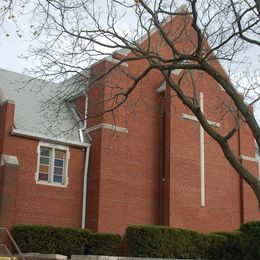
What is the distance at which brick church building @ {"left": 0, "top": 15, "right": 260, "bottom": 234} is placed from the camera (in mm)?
24844

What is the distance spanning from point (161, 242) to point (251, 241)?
382cm

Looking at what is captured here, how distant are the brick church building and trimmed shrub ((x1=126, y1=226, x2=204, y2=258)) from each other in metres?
2.47

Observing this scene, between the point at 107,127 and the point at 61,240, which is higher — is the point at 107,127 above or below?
above

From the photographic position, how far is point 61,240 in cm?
2253

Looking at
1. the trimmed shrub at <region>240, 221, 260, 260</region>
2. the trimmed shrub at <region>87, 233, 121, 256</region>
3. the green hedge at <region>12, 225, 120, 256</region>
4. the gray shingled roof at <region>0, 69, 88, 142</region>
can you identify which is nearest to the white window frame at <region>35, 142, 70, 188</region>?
the gray shingled roof at <region>0, 69, 88, 142</region>

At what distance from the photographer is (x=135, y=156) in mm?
27641

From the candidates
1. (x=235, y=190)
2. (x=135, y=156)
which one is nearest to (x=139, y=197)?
(x=135, y=156)

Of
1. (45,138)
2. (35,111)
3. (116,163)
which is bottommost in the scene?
(116,163)

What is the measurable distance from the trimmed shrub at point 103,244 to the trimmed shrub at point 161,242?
28.9 inches

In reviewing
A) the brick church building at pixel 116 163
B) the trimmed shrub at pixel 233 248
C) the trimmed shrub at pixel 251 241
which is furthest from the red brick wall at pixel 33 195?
the trimmed shrub at pixel 251 241

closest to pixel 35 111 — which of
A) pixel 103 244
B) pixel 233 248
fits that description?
pixel 103 244

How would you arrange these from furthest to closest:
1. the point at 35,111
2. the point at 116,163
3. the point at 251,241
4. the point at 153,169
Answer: the point at 153,169, the point at 35,111, the point at 116,163, the point at 251,241

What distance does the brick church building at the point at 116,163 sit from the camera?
24.8 m

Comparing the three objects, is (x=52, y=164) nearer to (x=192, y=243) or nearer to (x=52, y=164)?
(x=52, y=164)
